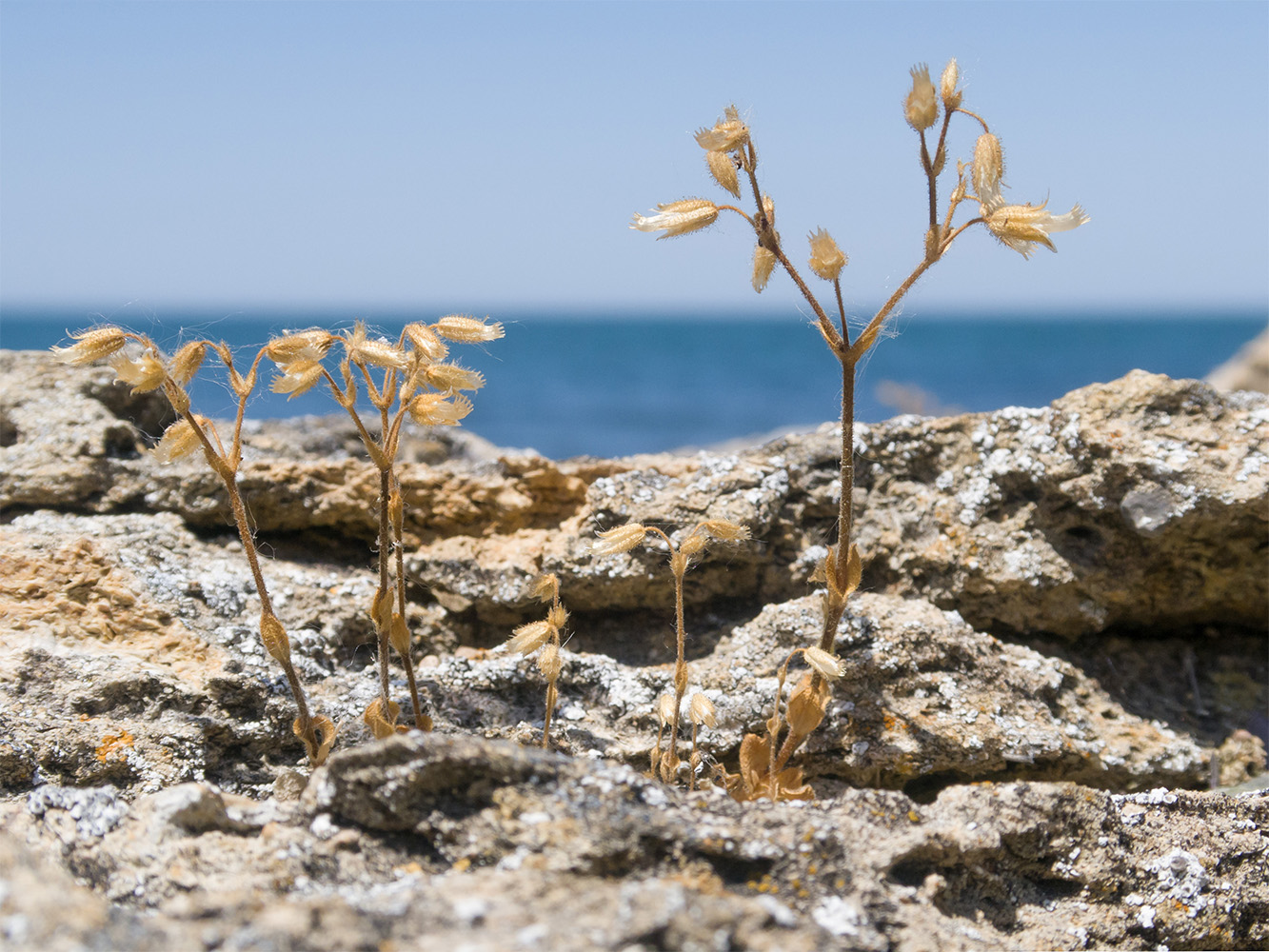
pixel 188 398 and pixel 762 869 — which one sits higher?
pixel 188 398

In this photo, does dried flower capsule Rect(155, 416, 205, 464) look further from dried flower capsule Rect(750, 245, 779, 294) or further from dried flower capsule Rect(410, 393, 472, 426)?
dried flower capsule Rect(750, 245, 779, 294)

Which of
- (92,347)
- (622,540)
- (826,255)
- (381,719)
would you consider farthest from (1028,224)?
(92,347)

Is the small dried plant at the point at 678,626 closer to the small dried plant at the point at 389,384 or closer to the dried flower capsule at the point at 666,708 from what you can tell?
the dried flower capsule at the point at 666,708

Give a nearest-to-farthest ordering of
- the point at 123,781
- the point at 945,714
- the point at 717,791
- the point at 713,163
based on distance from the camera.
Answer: the point at 717,791 < the point at 713,163 < the point at 123,781 < the point at 945,714

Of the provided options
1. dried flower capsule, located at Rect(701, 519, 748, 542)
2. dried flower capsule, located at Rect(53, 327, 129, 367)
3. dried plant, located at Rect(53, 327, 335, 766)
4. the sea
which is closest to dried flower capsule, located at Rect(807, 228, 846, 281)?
dried flower capsule, located at Rect(701, 519, 748, 542)

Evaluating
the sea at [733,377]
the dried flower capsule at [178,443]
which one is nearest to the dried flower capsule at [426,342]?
the dried flower capsule at [178,443]

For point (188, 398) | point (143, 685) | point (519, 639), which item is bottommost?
point (143, 685)

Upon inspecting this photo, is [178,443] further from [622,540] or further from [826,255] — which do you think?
[826,255]

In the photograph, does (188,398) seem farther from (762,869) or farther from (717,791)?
(762,869)

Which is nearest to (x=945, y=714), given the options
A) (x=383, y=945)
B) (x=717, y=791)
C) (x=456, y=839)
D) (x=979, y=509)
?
(x=979, y=509)
